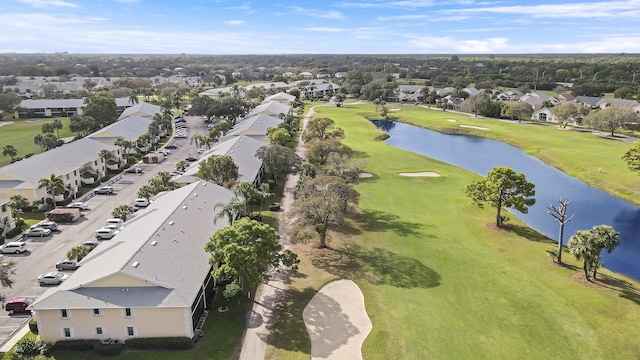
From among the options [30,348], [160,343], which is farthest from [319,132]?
[30,348]

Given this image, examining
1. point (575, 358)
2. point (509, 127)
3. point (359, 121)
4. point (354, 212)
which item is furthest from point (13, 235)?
point (509, 127)

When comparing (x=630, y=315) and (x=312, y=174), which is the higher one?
(x=312, y=174)

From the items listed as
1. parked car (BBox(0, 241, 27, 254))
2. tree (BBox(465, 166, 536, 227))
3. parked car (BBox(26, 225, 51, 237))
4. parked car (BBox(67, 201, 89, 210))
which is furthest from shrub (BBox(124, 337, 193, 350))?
tree (BBox(465, 166, 536, 227))

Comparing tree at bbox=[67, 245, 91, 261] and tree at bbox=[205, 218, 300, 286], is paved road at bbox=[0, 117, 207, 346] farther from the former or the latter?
tree at bbox=[205, 218, 300, 286]

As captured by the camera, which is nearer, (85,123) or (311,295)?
(311,295)

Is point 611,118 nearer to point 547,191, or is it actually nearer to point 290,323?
point 547,191

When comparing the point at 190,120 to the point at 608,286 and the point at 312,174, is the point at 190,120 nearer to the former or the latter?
the point at 312,174

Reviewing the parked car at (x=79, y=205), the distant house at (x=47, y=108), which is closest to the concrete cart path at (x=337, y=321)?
the parked car at (x=79, y=205)
